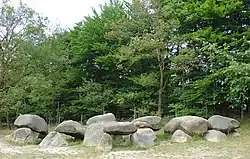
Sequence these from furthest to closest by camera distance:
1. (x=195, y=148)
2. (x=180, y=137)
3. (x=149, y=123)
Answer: (x=149, y=123), (x=180, y=137), (x=195, y=148)

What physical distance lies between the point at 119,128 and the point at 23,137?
3779mm

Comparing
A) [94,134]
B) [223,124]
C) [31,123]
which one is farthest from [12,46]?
[223,124]

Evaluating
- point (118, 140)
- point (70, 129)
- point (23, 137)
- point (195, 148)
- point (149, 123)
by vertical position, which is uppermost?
point (149, 123)

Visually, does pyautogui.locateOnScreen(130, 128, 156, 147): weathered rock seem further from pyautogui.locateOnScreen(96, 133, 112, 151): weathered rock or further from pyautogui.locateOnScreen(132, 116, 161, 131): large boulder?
pyautogui.locateOnScreen(96, 133, 112, 151): weathered rock

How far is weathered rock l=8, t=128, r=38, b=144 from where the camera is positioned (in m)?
11.1

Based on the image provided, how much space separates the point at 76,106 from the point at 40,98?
223 cm

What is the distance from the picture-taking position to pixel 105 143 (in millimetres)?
9445

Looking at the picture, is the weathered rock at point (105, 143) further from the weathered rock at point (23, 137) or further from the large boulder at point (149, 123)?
the weathered rock at point (23, 137)

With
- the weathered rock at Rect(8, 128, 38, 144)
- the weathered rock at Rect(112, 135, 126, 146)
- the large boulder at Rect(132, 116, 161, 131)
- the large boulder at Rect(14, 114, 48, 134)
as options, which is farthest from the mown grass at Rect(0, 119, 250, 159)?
the large boulder at Rect(14, 114, 48, 134)

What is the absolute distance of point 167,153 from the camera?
337 inches

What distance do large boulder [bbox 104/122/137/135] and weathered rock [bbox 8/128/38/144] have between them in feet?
10.4

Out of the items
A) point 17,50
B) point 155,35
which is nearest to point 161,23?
point 155,35

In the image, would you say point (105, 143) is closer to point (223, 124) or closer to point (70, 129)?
point (70, 129)

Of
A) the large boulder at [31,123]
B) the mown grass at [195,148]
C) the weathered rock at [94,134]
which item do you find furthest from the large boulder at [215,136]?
the large boulder at [31,123]
